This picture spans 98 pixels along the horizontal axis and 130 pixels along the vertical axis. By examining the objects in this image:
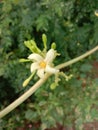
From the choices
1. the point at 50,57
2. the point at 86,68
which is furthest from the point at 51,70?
the point at 86,68

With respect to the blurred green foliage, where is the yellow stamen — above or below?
below

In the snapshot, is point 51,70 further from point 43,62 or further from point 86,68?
point 86,68

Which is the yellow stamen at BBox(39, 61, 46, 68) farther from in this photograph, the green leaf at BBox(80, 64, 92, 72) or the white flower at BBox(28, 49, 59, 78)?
the green leaf at BBox(80, 64, 92, 72)

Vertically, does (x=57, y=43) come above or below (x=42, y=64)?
above

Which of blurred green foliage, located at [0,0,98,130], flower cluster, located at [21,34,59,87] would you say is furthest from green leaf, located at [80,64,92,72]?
flower cluster, located at [21,34,59,87]

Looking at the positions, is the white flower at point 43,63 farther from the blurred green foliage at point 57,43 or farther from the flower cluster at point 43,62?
the blurred green foliage at point 57,43

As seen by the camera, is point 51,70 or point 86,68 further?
point 86,68

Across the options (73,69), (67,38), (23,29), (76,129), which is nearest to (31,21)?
(23,29)

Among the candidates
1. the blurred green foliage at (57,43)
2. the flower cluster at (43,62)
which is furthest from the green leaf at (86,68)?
the flower cluster at (43,62)
